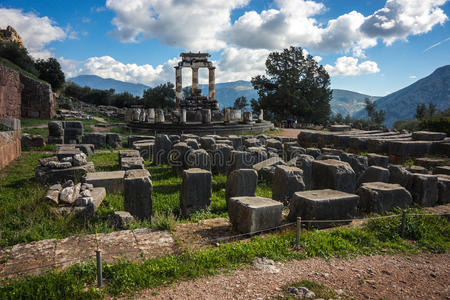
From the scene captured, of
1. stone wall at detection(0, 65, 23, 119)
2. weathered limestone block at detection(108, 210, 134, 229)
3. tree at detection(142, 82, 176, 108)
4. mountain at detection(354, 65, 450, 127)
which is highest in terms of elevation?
mountain at detection(354, 65, 450, 127)

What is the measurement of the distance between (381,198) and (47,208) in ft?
22.9

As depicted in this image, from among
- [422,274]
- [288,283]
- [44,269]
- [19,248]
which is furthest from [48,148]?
[422,274]

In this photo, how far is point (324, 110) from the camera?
1475 inches

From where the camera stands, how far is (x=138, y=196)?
19.0 feet

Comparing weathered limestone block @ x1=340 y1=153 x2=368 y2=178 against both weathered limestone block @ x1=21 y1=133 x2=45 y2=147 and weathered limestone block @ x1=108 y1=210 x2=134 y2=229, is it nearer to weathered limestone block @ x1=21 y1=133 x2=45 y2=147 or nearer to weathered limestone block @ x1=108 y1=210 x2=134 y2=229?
weathered limestone block @ x1=108 y1=210 x2=134 y2=229

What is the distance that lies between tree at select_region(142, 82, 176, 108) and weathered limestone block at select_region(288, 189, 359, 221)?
1709 inches

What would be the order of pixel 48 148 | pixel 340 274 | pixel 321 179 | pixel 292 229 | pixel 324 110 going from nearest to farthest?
pixel 340 274 → pixel 292 229 → pixel 321 179 → pixel 48 148 → pixel 324 110

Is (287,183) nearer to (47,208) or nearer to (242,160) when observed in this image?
(242,160)

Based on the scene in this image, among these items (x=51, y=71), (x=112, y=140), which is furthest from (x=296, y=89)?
(x=51, y=71)

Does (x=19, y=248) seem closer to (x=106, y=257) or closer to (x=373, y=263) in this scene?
(x=106, y=257)

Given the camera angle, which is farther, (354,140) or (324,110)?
(324,110)

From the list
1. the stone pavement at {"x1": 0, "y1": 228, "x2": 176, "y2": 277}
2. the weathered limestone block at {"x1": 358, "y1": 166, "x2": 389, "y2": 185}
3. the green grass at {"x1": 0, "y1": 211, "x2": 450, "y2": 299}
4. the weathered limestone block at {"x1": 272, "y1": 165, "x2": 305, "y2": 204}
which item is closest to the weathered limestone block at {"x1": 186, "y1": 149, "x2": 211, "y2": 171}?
the weathered limestone block at {"x1": 272, "y1": 165, "x2": 305, "y2": 204}

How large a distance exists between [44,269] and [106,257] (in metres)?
0.75

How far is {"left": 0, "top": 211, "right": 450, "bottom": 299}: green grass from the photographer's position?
3240mm
